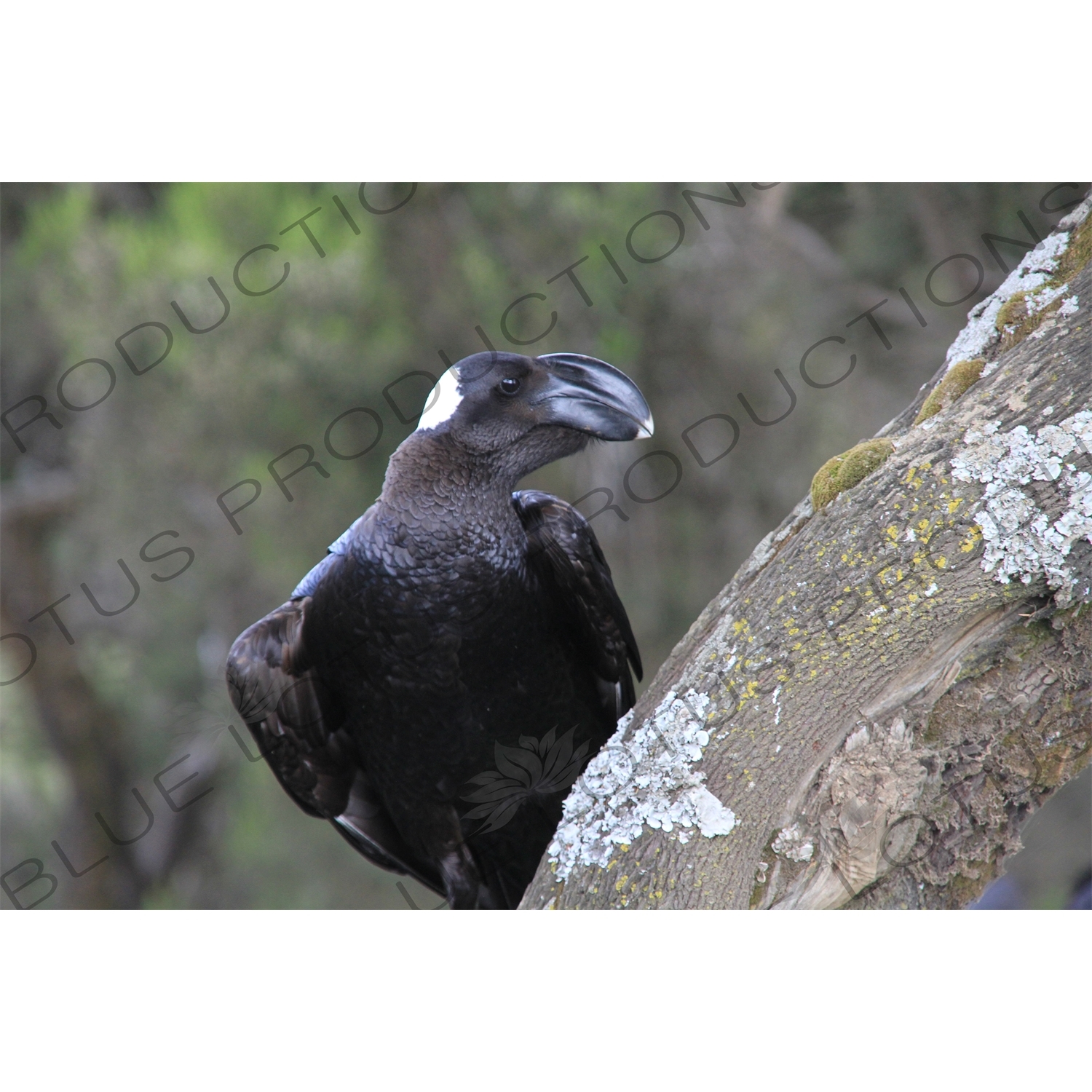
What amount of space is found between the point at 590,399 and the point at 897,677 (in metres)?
0.77

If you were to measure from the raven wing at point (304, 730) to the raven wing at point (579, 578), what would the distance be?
42 centimetres

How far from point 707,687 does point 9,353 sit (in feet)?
11.5

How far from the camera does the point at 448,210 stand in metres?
3.18

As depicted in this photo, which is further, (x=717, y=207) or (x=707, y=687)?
(x=717, y=207)

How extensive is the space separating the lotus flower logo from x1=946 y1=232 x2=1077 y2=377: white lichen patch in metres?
1.03

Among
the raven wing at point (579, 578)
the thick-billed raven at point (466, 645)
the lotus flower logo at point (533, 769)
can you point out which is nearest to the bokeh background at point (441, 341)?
the thick-billed raven at point (466, 645)

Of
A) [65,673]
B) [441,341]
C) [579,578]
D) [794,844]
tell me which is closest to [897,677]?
[794,844]

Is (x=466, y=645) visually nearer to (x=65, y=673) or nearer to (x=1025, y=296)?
(x=1025, y=296)

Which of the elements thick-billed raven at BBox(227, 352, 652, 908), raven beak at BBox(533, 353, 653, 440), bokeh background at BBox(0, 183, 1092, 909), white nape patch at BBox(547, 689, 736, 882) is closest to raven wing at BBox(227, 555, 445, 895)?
thick-billed raven at BBox(227, 352, 652, 908)

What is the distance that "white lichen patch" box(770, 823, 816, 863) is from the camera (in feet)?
4.87

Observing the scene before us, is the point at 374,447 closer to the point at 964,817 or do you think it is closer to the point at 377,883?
the point at 377,883

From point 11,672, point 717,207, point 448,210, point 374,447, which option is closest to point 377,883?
point 374,447

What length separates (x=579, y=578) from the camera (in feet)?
6.81

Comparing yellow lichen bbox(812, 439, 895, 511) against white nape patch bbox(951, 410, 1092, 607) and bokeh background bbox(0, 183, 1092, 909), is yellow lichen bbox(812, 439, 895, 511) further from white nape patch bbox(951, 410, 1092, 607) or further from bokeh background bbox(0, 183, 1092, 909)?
bokeh background bbox(0, 183, 1092, 909)
